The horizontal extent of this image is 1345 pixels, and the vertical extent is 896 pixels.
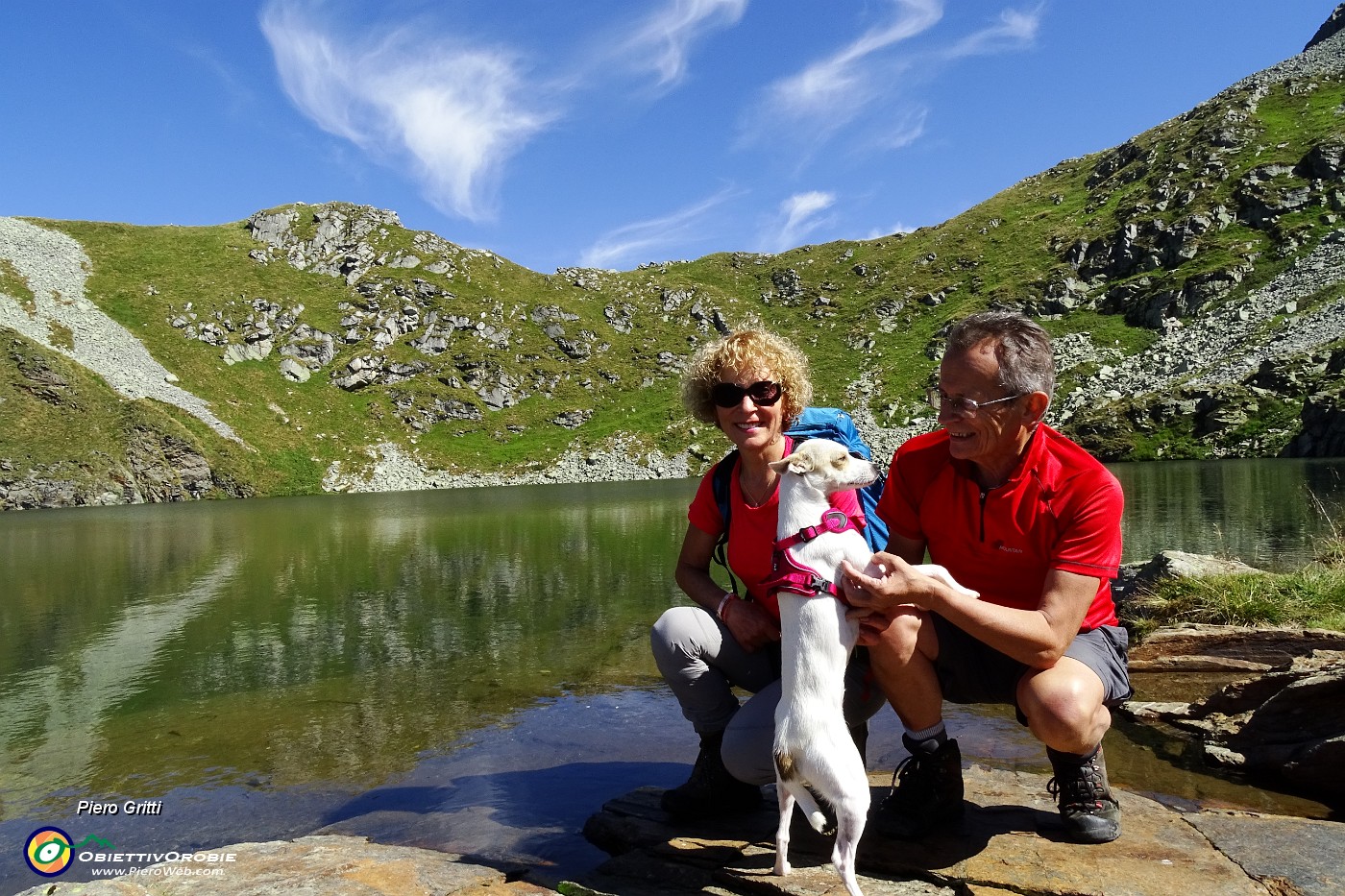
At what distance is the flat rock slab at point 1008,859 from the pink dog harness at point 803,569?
139 centimetres

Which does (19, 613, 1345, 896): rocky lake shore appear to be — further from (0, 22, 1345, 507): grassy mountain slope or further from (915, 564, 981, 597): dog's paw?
(0, 22, 1345, 507): grassy mountain slope

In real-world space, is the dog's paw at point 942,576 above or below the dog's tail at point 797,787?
above

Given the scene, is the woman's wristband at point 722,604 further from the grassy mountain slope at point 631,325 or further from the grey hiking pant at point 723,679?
the grassy mountain slope at point 631,325

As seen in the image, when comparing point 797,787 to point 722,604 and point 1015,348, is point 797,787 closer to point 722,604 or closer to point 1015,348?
point 722,604

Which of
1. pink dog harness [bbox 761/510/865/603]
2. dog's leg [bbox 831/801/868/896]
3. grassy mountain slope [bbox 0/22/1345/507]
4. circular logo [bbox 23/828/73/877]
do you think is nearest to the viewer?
dog's leg [bbox 831/801/868/896]

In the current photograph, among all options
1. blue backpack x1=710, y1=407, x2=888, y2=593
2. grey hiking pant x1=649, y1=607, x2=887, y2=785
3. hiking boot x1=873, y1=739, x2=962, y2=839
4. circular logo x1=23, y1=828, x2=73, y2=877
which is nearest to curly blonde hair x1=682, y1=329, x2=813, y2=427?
blue backpack x1=710, y1=407, x2=888, y2=593

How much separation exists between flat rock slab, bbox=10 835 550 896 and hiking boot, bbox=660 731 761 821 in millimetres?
1065

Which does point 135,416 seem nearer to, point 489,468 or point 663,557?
point 489,468

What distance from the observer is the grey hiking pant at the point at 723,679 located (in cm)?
420

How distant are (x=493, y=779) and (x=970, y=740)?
422cm

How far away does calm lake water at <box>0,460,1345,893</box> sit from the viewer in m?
5.77

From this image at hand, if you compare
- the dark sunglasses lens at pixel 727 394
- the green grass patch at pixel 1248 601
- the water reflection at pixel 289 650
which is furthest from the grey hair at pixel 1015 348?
the green grass patch at pixel 1248 601

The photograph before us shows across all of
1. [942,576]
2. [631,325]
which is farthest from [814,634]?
[631,325]

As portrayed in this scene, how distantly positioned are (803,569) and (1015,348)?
1.55m
